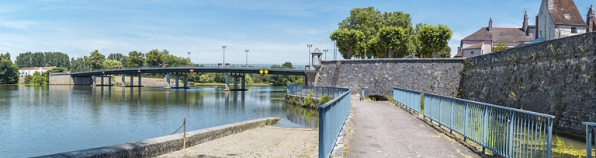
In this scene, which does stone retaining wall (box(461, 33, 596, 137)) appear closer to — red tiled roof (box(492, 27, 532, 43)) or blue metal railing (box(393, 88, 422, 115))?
blue metal railing (box(393, 88, 422, 115))

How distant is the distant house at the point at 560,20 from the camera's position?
150 feet

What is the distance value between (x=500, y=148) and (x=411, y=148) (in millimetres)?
1913

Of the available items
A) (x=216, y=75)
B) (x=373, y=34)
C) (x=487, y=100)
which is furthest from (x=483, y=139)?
(x=216, y=75)

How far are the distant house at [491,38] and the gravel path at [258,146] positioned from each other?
2267 inches

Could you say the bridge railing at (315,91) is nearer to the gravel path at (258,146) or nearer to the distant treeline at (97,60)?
the gravel path at (258,146)

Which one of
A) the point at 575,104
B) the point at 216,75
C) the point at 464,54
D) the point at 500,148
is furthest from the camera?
the point at 216,75

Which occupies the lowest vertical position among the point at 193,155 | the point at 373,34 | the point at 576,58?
the point at 193,155

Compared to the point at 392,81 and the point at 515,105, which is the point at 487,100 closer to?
the point at 515,105

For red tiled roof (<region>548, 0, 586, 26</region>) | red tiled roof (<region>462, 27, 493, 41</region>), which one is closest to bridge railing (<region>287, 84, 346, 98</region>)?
red tiled roof (<region>548, 0, 586, 26</region>)

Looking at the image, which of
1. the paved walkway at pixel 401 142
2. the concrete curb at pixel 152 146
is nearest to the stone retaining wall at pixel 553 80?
the paved walkway at pixel 401 142

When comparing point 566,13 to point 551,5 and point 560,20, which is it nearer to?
point 551,5

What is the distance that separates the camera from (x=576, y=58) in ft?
57.1

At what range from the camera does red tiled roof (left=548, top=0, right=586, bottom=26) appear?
151 ft

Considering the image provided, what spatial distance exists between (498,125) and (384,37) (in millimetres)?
52084
